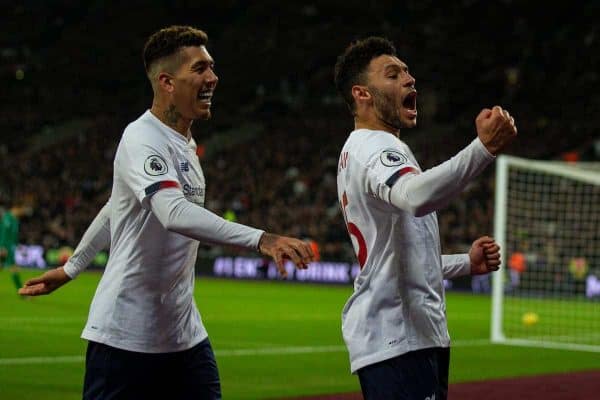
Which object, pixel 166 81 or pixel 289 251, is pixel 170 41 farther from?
pixel 289 251

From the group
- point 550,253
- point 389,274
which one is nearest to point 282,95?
point 550,253

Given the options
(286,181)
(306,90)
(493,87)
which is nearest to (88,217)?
(286,181)

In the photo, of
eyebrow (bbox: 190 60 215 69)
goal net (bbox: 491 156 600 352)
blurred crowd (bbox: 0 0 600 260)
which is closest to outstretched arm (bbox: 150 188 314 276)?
eyebrow (bbox: 190 60 215 69)

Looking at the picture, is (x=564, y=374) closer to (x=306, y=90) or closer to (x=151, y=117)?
(x=151, y=117)

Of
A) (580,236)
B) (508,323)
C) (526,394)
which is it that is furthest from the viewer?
(580,236)

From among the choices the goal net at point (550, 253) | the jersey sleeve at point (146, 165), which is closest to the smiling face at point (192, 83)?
the jersey sleeve at point (146, 165)

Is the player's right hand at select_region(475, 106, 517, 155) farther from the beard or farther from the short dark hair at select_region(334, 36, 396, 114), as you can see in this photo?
the short dark hair at select_region(334, 36, 396, 114)

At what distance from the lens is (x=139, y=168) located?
13.8 ft

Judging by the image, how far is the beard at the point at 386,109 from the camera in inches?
166

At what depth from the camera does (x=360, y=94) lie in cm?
429

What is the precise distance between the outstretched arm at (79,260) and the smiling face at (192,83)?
69 cm

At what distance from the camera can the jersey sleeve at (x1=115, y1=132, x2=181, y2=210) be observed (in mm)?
4105

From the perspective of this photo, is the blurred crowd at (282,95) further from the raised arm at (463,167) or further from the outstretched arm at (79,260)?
the raised arm at (463,167)

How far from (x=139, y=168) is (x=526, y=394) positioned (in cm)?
695
